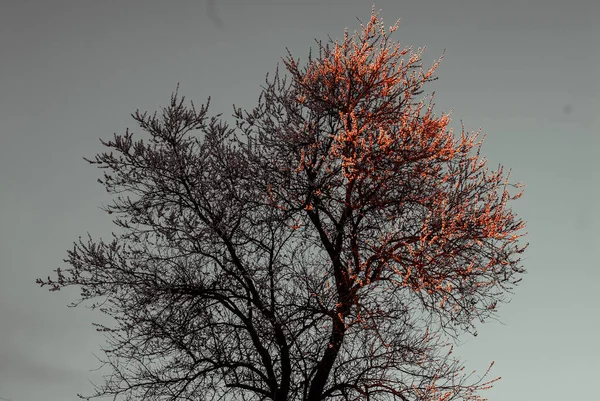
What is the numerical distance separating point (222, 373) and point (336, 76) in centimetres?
592

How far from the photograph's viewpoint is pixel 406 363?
13.2 metres

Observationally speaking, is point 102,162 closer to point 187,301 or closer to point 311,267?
point 187,301

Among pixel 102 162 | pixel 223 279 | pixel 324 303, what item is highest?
pixel 102 162

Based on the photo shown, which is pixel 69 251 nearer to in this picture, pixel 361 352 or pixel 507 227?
pixel 361 352

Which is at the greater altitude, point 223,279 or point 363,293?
point 223,279

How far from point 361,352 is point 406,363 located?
847 mm

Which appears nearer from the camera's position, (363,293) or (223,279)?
(363,293)

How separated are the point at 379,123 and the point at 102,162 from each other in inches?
213

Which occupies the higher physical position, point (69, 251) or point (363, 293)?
point (69, 251)

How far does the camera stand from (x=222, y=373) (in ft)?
44.7

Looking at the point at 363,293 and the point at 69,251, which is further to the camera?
the point at 69,251

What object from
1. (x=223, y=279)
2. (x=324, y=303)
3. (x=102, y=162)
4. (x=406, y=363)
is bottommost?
(x=406, y=363)

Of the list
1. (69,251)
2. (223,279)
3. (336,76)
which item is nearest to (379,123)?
(336,76)

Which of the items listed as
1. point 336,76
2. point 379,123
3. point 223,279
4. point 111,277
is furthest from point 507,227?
point 111,277
